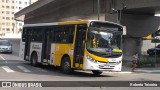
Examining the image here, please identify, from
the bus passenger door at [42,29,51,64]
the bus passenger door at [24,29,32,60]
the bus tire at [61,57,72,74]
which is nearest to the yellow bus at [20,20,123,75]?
the bus tire at [61,57,72,74]

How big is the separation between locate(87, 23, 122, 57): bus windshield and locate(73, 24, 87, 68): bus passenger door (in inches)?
15.9

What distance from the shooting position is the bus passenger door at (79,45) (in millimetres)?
19797

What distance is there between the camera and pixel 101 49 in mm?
19781

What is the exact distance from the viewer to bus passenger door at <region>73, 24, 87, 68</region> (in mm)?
19797

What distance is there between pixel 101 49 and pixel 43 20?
61.0 metres

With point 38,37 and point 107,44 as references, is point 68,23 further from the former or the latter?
point 38,37

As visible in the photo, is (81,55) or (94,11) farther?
(94,11)

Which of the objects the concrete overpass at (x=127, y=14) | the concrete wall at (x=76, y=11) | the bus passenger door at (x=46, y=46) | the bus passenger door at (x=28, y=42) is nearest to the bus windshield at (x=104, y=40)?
the bus passenger door at (x=46, y=46)

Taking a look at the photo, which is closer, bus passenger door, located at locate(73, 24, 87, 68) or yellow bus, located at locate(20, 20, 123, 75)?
yellow bus, located at locate(20, 20, 123, 75)

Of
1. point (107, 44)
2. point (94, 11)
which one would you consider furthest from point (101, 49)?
point (94, 11)

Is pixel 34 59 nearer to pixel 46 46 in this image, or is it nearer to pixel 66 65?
pixel 46 46

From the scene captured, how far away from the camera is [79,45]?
20062 mm

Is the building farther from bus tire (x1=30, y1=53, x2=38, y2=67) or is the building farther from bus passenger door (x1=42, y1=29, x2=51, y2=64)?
bus passenger door (x1=42, y1=29, x2=51, y2=64)

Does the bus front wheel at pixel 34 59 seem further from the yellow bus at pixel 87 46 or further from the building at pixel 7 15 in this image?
the building at pixel 7 15
